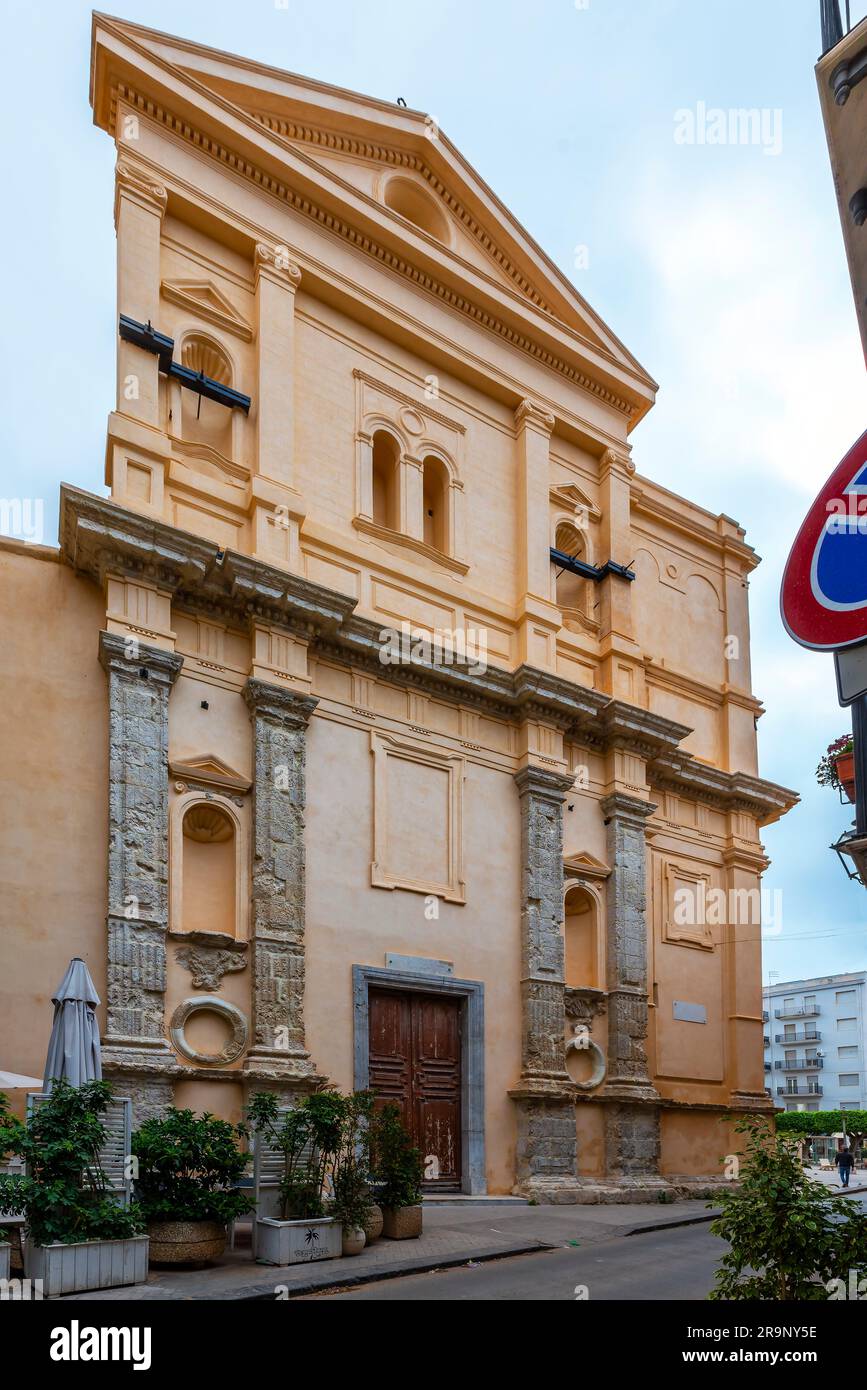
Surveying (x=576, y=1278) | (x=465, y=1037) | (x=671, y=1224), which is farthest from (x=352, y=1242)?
(x=465, y=1037)

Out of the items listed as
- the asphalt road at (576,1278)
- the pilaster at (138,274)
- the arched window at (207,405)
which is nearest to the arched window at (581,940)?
the asphalt road at (576,1278)

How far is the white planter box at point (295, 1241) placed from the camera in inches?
496

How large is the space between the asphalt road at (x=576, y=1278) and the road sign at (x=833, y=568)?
A: 6430 millimetres

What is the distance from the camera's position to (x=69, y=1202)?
1102cm

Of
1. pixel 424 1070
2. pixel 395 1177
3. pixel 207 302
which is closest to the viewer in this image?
pixel 395 1177

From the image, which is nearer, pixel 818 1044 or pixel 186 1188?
pixel 186 1188

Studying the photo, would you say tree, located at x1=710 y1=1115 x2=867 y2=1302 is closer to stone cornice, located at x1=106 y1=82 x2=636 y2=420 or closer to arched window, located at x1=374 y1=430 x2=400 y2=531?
arched window, located at x1=374 y1=430 x2=400 y2=531

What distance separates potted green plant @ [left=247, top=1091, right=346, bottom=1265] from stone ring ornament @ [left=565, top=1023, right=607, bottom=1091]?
310 inches

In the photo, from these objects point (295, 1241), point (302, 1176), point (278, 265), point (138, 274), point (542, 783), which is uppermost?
point (278, 265)

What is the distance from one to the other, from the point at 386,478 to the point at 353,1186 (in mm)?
12468

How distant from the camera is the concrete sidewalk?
1121 cm

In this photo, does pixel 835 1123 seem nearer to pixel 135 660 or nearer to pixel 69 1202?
pixel 135 660
